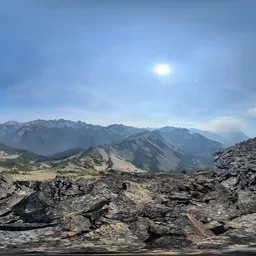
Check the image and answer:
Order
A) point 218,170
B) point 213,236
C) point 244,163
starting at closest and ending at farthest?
point 213,236 < point 244,163 < point 218,170

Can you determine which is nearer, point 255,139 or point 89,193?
point 89,193

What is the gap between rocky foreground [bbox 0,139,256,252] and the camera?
48.0 m

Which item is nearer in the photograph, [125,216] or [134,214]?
[125,216]

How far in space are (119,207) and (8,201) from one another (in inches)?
704

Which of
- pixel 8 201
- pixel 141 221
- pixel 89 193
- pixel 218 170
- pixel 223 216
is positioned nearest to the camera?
pixel 141 221

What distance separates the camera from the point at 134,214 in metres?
56.4

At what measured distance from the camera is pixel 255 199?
63.2 meters

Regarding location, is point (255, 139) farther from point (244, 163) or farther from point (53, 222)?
point (53, 222)

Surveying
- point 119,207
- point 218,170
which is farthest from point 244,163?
point 119,207

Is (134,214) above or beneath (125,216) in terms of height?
above

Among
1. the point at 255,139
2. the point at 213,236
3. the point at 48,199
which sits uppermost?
the point at 255,139

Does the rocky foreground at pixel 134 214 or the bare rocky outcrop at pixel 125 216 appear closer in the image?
the rocky foreground at pixel 134 214

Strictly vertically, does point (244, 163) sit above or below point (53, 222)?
above

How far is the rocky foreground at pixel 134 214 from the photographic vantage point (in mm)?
48000
